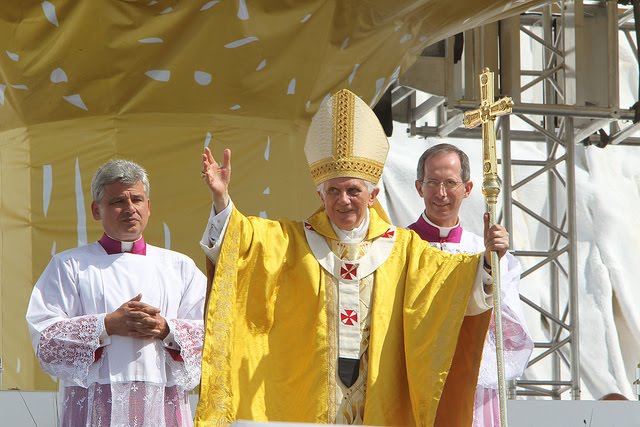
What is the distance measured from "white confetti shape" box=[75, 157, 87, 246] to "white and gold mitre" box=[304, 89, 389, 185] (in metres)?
2.50

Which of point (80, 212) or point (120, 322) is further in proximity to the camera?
point (80, 212)

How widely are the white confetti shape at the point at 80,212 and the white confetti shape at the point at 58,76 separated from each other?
1.63 feet

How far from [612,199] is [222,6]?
12595mm

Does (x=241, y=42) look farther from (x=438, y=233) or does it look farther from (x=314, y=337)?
(x=314, y=337)

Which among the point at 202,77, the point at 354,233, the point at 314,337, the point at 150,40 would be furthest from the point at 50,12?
the point at 314,337

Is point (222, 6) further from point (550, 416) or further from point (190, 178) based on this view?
point (550, 416)

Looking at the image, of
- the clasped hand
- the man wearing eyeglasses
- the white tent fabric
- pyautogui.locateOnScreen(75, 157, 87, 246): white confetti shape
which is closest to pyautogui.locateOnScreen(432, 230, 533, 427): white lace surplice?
the man wearing eyeglasses

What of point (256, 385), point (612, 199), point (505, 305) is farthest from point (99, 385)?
point (612, 199)

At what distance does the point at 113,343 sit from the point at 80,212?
2260 millimetres

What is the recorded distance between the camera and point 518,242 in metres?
17.9

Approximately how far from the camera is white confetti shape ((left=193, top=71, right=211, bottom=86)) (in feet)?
26.7

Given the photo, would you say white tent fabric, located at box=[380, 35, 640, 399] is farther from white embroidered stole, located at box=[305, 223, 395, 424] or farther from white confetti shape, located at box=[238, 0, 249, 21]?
white embroidered stole, located at box=[305, 223, 395, 424]

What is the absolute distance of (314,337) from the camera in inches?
219

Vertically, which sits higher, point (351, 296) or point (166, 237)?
point (166, 237)
